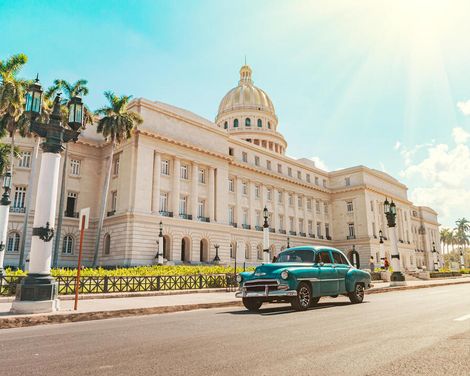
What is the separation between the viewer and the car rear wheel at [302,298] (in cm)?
1065

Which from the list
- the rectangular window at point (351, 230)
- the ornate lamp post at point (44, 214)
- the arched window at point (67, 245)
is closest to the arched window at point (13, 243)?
the arched window at point (67, 245)

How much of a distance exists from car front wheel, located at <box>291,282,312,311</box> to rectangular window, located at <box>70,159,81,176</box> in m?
35.3

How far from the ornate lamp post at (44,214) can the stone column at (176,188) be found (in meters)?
28.0

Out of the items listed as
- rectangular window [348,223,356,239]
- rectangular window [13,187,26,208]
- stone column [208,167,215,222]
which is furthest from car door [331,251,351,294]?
rectangular window [348,223,356,239]

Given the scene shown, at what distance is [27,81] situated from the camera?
29.6 m

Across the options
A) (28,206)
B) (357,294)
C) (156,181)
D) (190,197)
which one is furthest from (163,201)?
(357,294)

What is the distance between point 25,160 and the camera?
37906 millimetres

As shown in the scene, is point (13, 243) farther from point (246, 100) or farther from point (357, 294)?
point (246, 100)

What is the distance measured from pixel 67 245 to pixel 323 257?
3283 centimetres

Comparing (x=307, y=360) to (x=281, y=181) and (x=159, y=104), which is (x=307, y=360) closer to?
(x=159, y=104)

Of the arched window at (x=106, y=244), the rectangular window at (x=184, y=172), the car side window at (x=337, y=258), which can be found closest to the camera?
the car side window at (x=337, y=258)

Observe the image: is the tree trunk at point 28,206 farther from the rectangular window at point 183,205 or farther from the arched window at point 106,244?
the rectangular window at point 183,205

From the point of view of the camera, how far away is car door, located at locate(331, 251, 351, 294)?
12.5 meters

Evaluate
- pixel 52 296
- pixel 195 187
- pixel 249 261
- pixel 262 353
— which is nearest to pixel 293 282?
pixel 262 353
